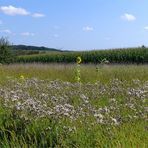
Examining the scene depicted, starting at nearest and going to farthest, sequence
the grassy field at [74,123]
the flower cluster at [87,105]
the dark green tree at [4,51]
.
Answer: the grassy field at [74,123]
the flower cluster at [87,105]
the dark green tree at [4,51]

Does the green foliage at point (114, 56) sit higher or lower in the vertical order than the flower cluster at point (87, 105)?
lower

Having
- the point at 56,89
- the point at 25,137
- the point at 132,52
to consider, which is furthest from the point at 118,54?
the point at 25,137

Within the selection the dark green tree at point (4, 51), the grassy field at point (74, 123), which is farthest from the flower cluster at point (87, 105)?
the dark green tree at point (4, 51)

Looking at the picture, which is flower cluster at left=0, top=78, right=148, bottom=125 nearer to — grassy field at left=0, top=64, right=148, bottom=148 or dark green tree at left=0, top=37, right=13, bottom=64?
grassy field at left=0, top=64, right=148, bottom=148

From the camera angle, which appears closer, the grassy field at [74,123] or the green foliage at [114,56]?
the grassy field at [74,123]

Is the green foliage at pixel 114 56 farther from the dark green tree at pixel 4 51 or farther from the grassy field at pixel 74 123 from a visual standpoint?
the grassy field at pixel 74 123

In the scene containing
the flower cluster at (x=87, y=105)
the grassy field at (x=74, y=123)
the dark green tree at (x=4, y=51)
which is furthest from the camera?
the dark green tree at (x=4, y=51)

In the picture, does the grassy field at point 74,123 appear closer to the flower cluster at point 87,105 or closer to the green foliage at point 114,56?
the flower cluster at point 87,105

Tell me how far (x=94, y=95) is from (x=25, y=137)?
230 cm

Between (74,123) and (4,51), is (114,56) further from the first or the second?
(74,123)

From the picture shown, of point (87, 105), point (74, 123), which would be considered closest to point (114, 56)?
point (87, 105)

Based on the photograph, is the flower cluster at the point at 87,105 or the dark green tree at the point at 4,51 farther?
the dark green tree at the point at 4,51

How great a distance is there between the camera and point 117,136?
514 centimetres

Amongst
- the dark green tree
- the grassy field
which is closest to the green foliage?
the dark green tree
